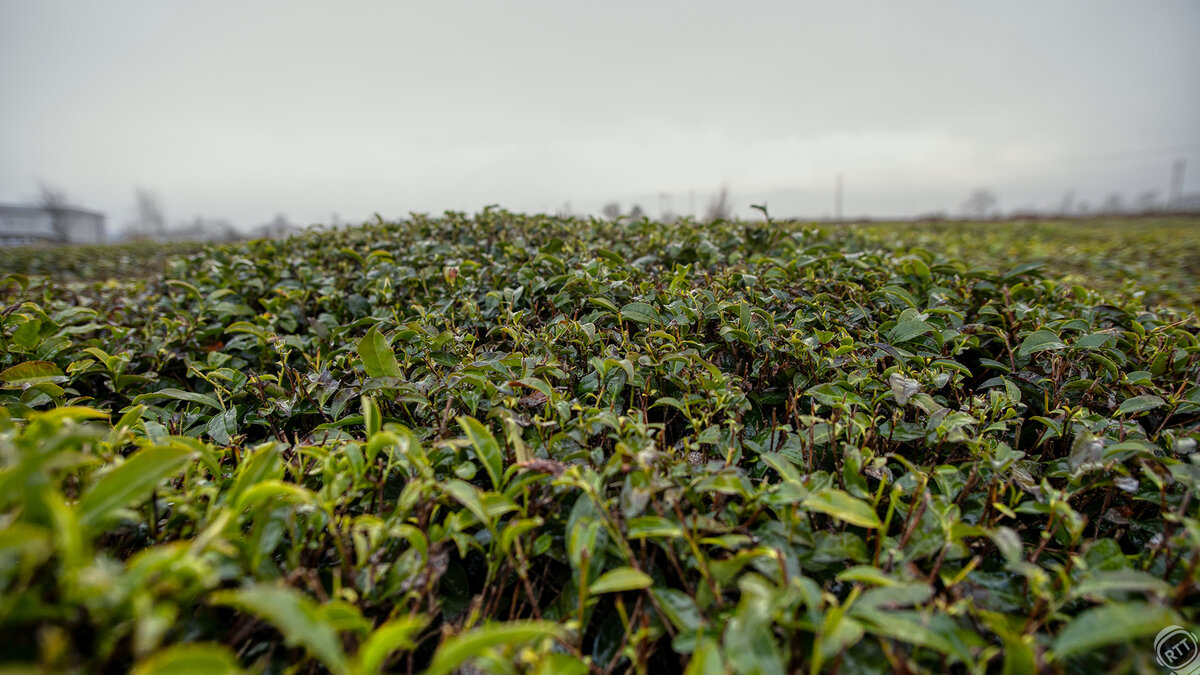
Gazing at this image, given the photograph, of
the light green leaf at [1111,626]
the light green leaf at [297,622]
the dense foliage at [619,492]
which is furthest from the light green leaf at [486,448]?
the light green leaf at [1111,626]

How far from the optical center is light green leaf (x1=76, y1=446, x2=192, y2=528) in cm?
67

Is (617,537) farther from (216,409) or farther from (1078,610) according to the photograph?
(216,409)

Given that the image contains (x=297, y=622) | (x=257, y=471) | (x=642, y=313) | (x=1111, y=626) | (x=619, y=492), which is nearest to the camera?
(x=297, y=622)

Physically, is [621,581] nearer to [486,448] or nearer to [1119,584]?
[486,448]

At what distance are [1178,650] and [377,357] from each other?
165 cm

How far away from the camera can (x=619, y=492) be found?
38.9 inches

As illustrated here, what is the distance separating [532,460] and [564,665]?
34 cm

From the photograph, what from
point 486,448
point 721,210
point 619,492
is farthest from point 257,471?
point 721,210

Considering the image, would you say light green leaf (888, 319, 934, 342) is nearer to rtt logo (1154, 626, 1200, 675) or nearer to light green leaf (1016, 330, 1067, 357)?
light green leaf (1016, 330, 1067, 357)

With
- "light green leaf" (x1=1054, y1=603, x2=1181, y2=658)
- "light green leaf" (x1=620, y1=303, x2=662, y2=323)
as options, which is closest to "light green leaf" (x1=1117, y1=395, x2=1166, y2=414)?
"light green leaf" (x1=1054, y1=603, x2=1181, y2=658)

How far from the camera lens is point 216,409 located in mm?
1523

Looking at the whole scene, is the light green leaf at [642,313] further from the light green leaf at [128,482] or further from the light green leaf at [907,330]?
the light green leaf at [128,482]

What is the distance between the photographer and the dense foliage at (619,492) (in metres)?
0.66

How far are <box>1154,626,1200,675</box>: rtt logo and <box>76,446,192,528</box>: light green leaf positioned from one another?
148cm
